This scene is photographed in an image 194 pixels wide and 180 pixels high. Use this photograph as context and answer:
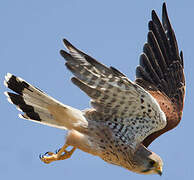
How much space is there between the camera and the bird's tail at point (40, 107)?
7.58m

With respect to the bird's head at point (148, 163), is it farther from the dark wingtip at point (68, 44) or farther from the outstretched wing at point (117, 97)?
the dark wingtip at point (68, 44)

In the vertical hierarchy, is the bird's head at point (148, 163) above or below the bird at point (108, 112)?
below

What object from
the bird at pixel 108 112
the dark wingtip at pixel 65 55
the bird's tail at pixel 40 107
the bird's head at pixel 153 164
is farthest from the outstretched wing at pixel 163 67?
the dark wingtip at pixel 65 55

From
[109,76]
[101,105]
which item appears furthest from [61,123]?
[109,76]

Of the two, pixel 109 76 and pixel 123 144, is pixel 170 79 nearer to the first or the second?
pixel 123 144

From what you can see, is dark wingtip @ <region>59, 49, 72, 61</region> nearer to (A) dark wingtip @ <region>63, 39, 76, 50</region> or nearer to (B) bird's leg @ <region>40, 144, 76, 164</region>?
(A) dark wingtip @ <region>63, 39, 76, 50</region>

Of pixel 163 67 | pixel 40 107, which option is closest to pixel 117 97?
pixel 40 107

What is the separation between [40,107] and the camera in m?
7.77

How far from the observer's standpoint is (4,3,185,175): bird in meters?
6.63

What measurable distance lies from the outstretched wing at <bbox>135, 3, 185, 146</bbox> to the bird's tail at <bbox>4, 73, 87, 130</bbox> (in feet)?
5.10

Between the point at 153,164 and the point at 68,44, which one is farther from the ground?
the point at 68,44

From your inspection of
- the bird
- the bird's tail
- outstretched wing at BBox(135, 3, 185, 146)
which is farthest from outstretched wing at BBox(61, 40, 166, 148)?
outstretched wing at BBox(135, 3, 185, 146)

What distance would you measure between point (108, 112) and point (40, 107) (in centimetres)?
110

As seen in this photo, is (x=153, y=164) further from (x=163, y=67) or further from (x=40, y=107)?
(x=163, y=67)
